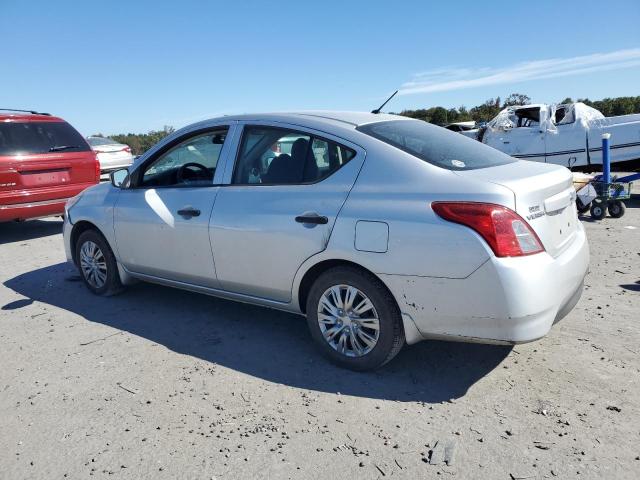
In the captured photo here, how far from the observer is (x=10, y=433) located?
9.61ft

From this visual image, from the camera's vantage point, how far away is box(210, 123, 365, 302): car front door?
3410 millimetres

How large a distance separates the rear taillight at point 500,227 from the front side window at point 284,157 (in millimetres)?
892

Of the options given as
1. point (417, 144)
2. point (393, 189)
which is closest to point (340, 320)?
point (393, 189)

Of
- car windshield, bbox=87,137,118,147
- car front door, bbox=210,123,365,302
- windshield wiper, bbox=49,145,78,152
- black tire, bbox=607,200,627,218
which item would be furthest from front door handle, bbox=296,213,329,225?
car windshield, bbox=87,137,118,147

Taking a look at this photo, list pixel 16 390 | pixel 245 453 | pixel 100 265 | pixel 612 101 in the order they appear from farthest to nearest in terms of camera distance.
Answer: pixel 612 101, pixel 100 265, pixel 16 390, pixel 245 453

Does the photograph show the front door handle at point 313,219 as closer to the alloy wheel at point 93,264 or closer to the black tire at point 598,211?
the alloy wheel at point 93,264

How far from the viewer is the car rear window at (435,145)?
3.34 metres

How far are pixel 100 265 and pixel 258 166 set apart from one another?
2230 millimetres

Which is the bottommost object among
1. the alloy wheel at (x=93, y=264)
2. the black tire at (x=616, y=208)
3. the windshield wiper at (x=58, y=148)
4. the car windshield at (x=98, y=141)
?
the black tire at (x=616, y=208)

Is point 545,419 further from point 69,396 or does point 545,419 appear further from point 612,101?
point 612,101

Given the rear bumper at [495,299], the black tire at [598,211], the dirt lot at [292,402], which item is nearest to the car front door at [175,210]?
the dirt lot at [292,402]

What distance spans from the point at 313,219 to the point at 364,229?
1.28 ft

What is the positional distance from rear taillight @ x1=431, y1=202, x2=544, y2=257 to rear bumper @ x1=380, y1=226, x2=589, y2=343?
6 centimetres

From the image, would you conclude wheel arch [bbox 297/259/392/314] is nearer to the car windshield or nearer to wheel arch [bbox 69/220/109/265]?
wheel arch [bbox 69/220/109/265]
